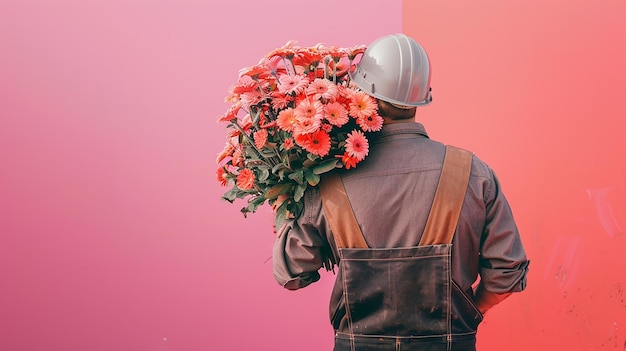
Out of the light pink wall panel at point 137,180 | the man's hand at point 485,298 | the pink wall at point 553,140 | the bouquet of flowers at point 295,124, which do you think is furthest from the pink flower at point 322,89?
the light pink wall panel at point 137,180

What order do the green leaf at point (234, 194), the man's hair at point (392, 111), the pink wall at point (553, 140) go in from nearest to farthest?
the man's hair at point (392, 111), the green leaf at point (234, 194), the pink wall at point (553, 140)

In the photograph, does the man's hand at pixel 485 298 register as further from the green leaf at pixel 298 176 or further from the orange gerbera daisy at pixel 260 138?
the orange gerbera daisy at pixel 260 138

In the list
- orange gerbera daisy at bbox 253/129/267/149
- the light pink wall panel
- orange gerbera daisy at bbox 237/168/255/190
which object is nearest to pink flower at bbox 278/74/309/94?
orange gerbera daisy at bbox 253/129/267/149

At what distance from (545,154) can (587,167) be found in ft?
0.62

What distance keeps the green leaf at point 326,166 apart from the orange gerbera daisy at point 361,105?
128 millimetres

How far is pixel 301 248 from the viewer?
2.15 meters

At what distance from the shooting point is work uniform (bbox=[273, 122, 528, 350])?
2035 mm

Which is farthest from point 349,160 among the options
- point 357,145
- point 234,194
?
point 234,194

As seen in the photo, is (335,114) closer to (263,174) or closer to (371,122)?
(371,122)

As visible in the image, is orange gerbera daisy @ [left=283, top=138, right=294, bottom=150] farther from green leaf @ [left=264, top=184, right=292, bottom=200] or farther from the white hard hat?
the white hard hat

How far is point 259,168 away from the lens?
2166 millimetres

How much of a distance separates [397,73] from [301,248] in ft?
1.72

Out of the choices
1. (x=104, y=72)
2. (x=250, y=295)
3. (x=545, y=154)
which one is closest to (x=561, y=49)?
(x=545, y=154)

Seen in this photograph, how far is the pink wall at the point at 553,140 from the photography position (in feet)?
9.71
